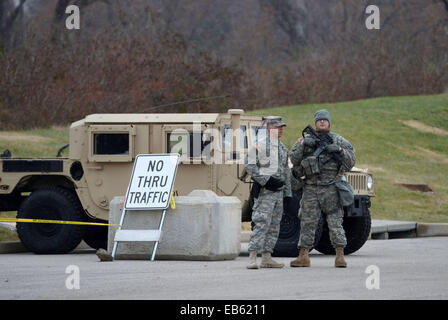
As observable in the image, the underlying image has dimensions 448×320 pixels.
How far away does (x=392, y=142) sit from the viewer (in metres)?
31.4

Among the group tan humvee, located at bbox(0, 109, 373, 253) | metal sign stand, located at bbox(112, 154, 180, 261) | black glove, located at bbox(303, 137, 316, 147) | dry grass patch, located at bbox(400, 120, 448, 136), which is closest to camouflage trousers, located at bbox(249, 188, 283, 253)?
black glove, located at bbox(303, 137, 316, 147)

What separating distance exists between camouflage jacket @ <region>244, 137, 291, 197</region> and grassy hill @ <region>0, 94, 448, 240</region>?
9.23 m

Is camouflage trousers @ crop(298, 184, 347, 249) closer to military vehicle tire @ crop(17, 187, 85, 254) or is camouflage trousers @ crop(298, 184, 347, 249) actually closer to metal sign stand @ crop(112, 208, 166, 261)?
metal sign stand @ crop(112, 208, 166, 261)

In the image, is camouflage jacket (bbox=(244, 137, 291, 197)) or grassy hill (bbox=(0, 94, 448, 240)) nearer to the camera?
camouflage jacket (bbox=(244, 137, 291, 197))

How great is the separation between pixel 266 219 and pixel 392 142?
2038 centimetres

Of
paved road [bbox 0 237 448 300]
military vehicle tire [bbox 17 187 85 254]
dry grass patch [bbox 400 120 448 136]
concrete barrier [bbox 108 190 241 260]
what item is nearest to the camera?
paved road [bbox 0 237 448 300]

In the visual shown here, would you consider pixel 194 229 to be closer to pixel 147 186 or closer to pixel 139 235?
pixel 139 235

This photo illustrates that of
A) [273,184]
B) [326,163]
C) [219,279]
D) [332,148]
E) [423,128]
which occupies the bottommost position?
[219,279]

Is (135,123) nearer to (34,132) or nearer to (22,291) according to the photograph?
(22,291)

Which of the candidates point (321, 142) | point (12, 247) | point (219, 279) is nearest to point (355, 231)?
point (321, 142)

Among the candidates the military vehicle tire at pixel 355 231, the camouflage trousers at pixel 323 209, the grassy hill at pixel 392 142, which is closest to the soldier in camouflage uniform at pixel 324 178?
the camouflage trousers at pixel 323 209

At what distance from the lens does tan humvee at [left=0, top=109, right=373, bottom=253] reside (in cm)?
1424

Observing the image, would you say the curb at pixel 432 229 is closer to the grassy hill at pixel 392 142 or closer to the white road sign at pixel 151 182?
the grassy hill at pixel 392 142

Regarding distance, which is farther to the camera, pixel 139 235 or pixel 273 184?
pixel 139 235
